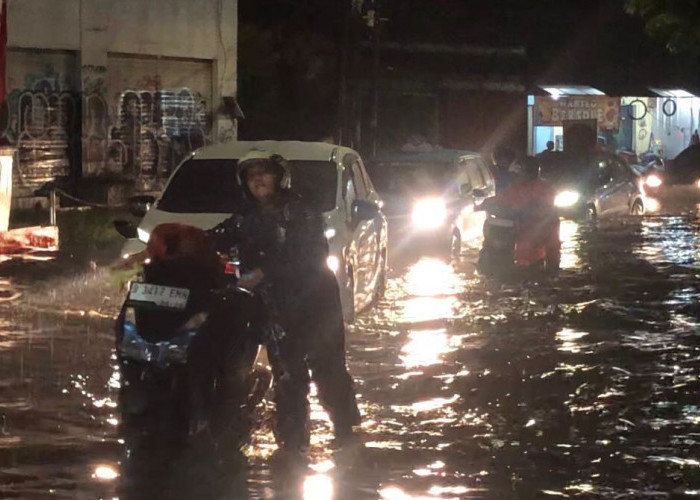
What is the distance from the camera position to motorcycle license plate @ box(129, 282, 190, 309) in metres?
6.73

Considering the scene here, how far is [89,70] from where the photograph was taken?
22156mm

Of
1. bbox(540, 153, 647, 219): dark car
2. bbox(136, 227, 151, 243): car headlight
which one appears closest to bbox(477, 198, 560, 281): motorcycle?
bbox(136, 227, 151, 243): car headlight

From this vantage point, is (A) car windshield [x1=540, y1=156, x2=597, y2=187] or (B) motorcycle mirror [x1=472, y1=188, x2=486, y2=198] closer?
(B) motorcycle mirror [x1=472, y1=188, x2=486, y2=198]

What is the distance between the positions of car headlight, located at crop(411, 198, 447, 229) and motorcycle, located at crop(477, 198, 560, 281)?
8.49ft

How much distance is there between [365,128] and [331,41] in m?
2.19

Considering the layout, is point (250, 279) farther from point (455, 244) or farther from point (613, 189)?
point (613, 189)

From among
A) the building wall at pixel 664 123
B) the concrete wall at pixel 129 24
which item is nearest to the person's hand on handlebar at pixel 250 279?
the concrete wall at pixel 129 24

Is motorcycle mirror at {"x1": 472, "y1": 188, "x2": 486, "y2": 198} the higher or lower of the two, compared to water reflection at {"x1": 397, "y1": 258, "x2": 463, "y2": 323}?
higher

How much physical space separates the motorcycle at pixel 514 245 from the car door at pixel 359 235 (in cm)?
162

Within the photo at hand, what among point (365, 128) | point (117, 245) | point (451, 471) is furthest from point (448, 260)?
point (365, 128)

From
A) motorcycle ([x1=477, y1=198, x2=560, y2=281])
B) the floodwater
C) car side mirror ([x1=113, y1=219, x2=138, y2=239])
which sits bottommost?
the floodwater

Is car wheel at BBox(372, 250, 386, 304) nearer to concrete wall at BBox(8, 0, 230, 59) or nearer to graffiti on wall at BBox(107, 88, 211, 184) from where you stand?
concrete wall at BBox(8, 0, 230, 59)

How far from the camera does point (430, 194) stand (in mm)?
16938

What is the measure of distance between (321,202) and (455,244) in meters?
6.91
